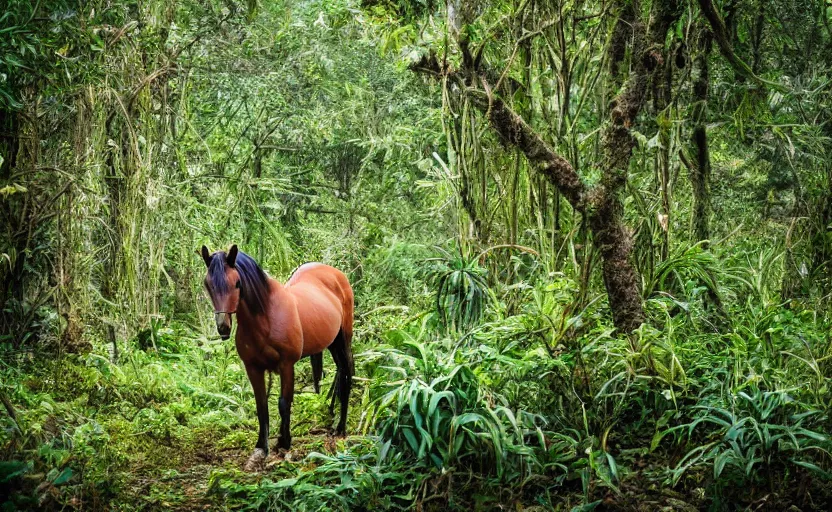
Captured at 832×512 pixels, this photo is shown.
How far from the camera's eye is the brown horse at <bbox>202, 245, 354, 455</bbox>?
17.0 feet

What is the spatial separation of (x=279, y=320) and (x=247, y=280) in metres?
0.45

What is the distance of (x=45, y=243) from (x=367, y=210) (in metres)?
6.18

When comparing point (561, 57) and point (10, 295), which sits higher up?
point (561, 57)

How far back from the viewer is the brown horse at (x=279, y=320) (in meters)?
5.17

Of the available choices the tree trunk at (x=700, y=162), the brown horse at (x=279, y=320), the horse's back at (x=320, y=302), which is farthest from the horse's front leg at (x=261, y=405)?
the tree trunk at (x=700, y=162)

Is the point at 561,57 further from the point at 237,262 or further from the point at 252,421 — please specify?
the point at 252,421

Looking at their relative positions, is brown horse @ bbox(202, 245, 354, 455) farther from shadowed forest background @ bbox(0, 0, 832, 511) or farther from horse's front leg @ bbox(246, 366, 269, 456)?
shadowed forest background @ bbox(0, 0, 832, 511)

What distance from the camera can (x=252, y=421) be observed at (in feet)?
22.4

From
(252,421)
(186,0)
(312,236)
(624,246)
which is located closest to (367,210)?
(312,236)

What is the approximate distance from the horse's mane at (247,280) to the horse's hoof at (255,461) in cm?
92

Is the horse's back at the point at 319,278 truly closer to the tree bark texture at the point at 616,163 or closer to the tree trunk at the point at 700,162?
the tree bark texture at the point at 616,163

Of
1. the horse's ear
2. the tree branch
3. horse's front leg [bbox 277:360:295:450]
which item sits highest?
the tree branch

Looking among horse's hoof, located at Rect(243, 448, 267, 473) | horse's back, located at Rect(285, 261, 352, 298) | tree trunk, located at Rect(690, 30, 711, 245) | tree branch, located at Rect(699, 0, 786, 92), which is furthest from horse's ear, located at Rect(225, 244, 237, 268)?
tree trunk, located at Rect(690, 30, 711, 245)

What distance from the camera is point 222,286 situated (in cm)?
512
